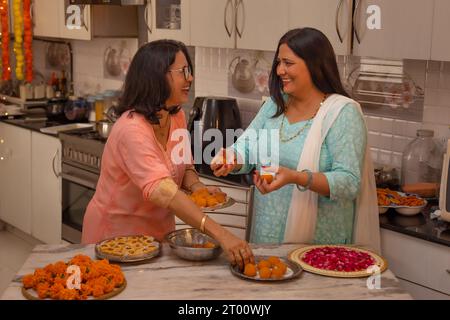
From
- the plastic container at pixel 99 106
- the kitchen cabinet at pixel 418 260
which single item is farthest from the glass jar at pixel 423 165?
the plastic container at pixel 99 106

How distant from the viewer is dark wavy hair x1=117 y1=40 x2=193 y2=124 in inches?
92.4

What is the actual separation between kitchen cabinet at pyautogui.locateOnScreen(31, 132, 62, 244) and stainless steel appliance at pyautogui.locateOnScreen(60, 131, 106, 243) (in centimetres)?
9

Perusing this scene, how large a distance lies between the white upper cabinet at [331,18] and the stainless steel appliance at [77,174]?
168cm

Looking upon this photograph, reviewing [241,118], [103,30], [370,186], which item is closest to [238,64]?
[241,118]

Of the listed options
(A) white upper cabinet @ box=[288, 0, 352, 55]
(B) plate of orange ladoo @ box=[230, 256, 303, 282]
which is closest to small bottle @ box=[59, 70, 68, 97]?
(A) white upper cabinet @ box=[288, 0, 352, 55]

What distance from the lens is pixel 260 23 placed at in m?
3.48

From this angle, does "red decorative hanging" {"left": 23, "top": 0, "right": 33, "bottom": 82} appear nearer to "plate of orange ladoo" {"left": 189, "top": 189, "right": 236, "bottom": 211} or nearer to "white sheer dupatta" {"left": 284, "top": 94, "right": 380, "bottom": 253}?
"plate of orange ladoo" {"left": 189, "top": 189, "right": 236, "bottom": 211}

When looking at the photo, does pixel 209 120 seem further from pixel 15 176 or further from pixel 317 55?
pixel 15 176

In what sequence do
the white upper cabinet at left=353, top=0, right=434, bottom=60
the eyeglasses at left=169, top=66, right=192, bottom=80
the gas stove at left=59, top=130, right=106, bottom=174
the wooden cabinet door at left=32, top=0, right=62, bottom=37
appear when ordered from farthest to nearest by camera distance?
the wooden cabinet door at left=32, top=0, right=62, bottom=37 < the gas stove at left=59, top=130, right=106, bottom=174 < the white upper cabinet at left=353, top=0, right=434, bottom=60 < the eyeglasses at left=169, top=66, right=192, bottom=80

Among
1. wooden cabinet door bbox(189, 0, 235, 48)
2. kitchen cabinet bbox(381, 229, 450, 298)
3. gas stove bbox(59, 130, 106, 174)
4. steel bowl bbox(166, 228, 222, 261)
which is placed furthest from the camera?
gas stove bbox(59, 130, 106, 174)

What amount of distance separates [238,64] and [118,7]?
1123 mm

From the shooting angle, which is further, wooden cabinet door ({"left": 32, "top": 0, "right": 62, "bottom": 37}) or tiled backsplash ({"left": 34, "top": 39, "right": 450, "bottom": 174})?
wooden cabinet door ({"left": 32, "top": 0, "right": 62, "bottom": 37})

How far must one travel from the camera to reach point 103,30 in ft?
15.6

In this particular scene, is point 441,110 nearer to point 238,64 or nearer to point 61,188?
point 238,64
